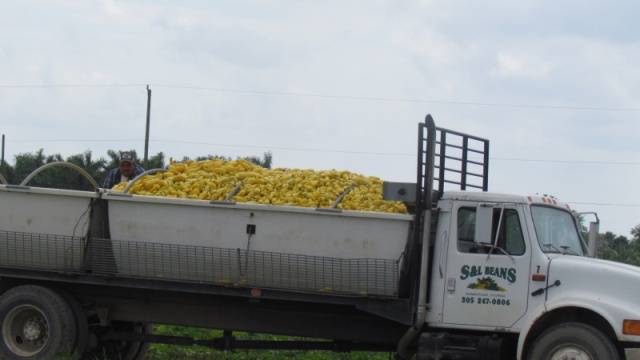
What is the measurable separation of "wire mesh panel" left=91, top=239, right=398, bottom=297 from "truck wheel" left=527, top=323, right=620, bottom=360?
64.1 inches


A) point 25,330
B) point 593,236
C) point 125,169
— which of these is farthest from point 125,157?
point 593,236

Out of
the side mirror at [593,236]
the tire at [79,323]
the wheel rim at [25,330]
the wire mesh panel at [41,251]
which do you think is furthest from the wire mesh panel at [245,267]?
the side mirror at [593,236]

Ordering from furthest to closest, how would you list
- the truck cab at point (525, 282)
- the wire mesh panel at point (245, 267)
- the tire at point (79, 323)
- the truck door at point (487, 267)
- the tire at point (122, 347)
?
the tire at point (122, 347)
the tire at point (79, 323)
the wire mesh panel at point (245, 267)
the truck door at point (487, 267)
the truck cab at point (525, 282)

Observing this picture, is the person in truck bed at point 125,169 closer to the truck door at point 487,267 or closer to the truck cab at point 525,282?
the truck cab at point 525,282

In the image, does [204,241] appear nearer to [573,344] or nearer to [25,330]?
[25,330]

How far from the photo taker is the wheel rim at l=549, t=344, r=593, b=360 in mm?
9672

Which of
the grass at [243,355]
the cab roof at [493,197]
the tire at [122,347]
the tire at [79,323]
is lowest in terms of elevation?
the grass at [243,355]

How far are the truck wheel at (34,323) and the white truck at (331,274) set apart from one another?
0.02 m

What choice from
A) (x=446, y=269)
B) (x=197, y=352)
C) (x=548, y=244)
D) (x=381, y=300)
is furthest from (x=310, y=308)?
(x=197, y=352)

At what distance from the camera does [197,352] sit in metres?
14.2

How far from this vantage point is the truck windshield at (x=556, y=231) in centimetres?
1029

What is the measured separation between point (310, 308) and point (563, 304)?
2.89m

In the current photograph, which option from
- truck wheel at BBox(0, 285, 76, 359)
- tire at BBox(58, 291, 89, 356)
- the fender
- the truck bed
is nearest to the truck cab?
the fender

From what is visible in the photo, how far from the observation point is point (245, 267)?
10.8 metres
